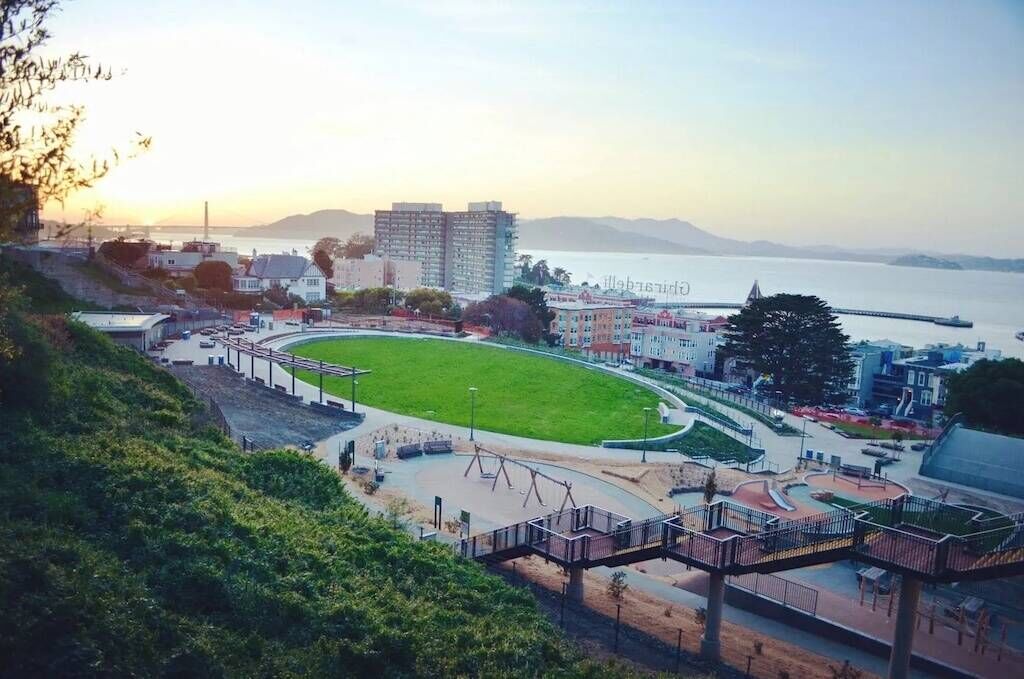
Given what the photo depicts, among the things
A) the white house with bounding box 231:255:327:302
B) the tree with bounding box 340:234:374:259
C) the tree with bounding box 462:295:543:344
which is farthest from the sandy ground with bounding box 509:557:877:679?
the tree with bounding box 340:234:374:259

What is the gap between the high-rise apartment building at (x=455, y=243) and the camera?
10194 centimetres

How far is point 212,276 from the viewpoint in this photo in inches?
2206

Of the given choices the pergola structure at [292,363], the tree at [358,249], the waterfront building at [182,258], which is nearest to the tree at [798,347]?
the pergola structure at [292,363]

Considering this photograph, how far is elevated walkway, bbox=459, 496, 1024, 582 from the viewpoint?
10.2 meters

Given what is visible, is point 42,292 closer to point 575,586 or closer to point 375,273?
point 575,586

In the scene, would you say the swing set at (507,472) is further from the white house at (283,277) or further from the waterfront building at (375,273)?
the waterfront building at (375,273)

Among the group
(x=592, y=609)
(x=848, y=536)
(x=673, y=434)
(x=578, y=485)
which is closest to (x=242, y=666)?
(x=592, y=609)

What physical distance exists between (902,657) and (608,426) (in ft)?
57.4

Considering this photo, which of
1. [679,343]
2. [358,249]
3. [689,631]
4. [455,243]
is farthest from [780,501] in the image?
[358,249]

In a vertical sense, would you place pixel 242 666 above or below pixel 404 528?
above

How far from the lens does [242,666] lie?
284 inches

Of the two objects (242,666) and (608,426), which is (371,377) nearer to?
(608,426)

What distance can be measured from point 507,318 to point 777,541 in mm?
45269

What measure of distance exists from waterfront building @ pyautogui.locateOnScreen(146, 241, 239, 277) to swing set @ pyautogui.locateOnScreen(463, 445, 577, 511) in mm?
43587
